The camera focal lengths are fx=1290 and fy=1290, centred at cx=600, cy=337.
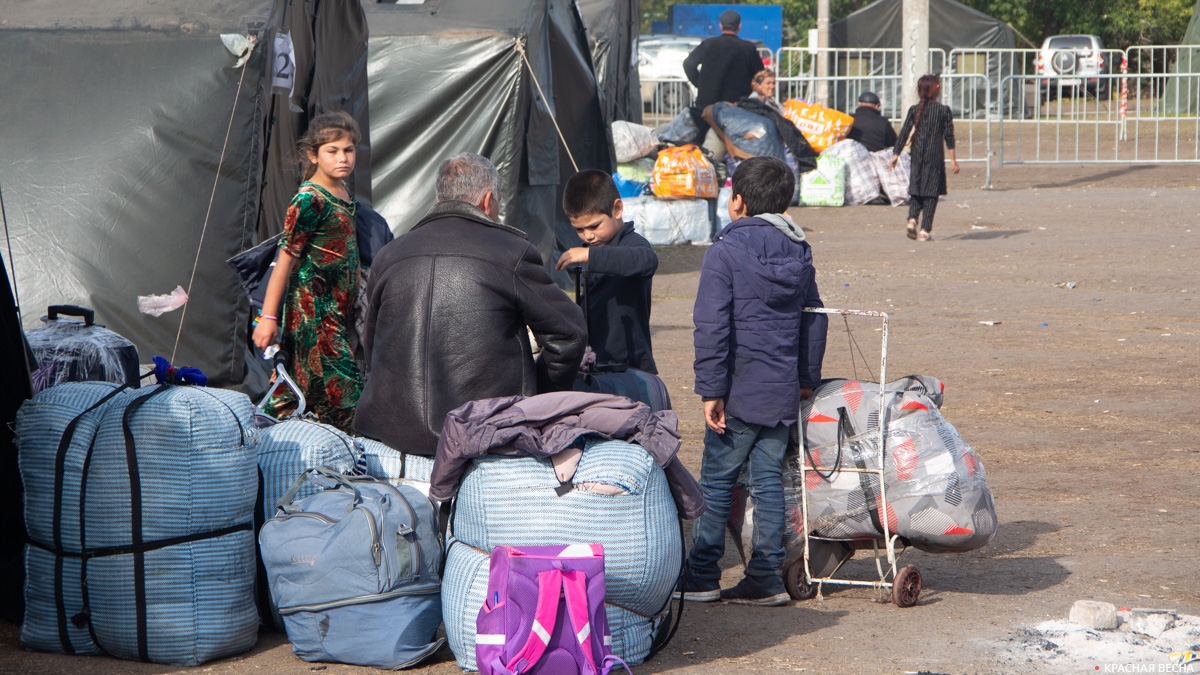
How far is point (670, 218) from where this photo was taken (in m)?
13.4

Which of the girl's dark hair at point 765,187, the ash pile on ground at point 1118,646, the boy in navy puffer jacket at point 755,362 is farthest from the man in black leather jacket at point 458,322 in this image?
the ash pile on ground at point 1118,646

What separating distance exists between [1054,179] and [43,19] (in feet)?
54.0

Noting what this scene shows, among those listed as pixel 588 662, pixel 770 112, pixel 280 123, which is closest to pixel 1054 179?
pixel 770 112

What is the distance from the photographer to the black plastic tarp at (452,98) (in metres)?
9.98

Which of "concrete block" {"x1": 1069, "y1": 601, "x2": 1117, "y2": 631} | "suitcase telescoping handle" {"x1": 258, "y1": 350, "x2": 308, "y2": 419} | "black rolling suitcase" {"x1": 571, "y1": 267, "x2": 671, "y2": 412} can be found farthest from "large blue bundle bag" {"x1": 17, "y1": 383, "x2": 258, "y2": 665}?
"concrete block" {"x1": 1069, "y1": 601, "x2": 1117, "y2": 631}

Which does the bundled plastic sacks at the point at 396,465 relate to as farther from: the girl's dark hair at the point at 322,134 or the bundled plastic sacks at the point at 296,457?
the girl's dark hair at the point at 322,134

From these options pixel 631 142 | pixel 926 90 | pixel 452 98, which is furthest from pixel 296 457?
pixel 926 90

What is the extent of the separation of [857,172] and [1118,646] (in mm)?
13274

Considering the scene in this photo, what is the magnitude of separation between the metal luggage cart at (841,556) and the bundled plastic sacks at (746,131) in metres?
10.2

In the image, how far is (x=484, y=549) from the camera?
3814 mm

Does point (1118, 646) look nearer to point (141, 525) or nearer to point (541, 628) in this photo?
point (541, 628)

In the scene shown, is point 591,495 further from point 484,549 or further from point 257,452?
point 257,452

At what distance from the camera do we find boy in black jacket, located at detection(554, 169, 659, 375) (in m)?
4.79

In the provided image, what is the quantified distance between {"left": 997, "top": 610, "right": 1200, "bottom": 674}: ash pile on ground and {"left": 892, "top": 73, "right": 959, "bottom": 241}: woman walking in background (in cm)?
979
